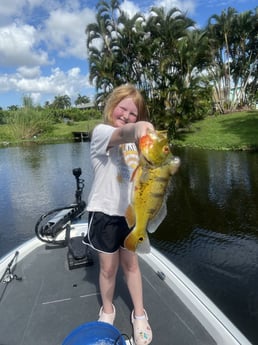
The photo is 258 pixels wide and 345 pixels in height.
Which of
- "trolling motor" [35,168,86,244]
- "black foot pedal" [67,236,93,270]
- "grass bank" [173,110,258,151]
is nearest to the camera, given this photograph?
"black foot pedal" [67,236,93,270]

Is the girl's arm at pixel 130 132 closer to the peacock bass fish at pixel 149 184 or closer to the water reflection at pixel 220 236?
the peacock bass fish at pixel 149 184

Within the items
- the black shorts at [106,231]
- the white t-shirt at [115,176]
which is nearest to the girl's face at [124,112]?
the white t-shirt at [115,176]

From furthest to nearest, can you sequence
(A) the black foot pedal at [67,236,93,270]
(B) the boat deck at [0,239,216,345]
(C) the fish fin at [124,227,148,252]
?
(A) the black foot pedal at [67,236,93,270] < (B) the boat deck at [0,239,216,345] < (C) the fish fin at [124,227,148,252]

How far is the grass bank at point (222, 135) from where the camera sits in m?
16.0

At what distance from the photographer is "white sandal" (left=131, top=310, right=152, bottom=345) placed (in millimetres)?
1988

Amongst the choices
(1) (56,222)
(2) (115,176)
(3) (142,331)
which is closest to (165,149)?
(2) (115,176)

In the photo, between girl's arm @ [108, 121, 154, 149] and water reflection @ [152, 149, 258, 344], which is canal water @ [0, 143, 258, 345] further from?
girl's arm @ [108, 121, 154, 149]

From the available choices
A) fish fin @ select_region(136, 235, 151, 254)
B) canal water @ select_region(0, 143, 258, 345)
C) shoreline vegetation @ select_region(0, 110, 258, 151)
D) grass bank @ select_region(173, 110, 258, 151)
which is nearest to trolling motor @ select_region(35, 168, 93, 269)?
fish fin @ select_region(136, 235, 151, 254)

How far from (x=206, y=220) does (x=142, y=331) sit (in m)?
4.90

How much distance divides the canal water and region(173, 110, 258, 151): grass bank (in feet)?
9.16

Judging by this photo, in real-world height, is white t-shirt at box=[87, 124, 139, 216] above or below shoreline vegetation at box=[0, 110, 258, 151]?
above

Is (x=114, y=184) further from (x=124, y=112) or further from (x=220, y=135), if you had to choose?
(x=220, y=135)

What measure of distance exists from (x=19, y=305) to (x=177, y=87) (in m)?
20.7

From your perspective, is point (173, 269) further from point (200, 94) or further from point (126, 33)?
point (126, 33)
